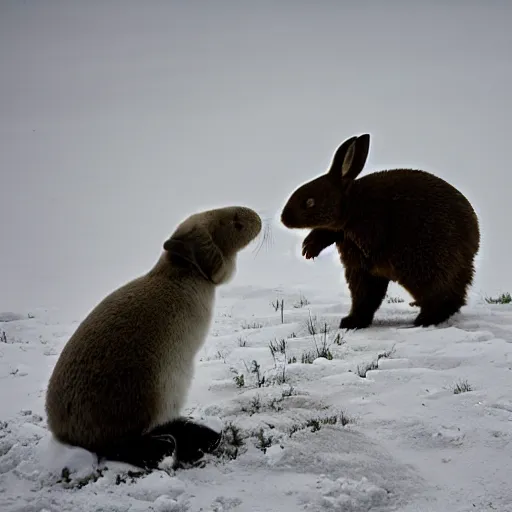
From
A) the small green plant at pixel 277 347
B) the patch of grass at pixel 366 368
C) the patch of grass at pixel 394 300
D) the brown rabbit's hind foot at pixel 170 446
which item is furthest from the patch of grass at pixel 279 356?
the patch of grass at pixel 394 300

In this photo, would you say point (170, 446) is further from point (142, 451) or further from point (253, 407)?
point (253, 407)

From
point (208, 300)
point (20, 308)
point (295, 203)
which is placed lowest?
point (20, 308)

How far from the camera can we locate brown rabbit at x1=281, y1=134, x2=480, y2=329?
5312 mm

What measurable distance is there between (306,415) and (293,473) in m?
0.62

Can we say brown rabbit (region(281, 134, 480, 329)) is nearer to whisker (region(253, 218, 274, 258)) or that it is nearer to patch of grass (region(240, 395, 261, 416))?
whisker (region(253, 218, 274, 258))

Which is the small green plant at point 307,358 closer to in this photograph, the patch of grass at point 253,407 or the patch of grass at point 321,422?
the patch of grass at point 253,407

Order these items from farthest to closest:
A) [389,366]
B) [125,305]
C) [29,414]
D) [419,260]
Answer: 1. [419,260]
2. [389,366]
3. [29,414]
4. [125,305]

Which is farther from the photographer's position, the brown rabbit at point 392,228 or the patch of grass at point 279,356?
the brown rabbit at point 392,228

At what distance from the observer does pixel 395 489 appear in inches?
109

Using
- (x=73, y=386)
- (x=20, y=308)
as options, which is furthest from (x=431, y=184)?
(x=20, y=308)

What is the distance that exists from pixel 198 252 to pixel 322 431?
1.26 meters

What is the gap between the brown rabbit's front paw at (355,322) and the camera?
5648 millimetres

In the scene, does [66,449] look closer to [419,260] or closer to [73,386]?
[73,386]

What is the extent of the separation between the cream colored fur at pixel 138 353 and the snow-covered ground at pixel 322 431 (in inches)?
8.4
